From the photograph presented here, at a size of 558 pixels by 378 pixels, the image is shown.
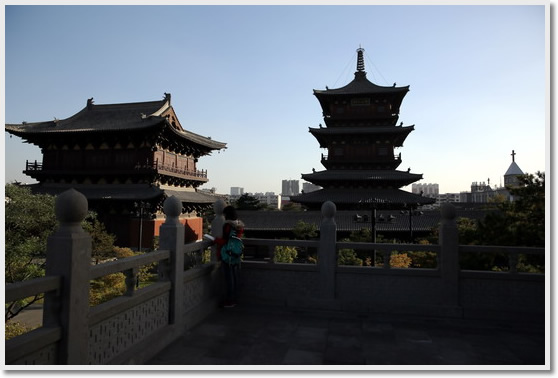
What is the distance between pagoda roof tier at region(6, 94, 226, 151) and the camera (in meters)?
24.3

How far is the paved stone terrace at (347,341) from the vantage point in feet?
14.3

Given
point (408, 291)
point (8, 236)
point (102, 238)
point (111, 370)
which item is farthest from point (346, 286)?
point (102, 238)

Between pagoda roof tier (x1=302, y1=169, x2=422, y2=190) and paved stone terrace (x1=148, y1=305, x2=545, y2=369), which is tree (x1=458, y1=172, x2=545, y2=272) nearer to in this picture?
paved stone terrace (x1=148, y1=305, x2=545, y2=369)

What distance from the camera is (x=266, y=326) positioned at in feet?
18.1

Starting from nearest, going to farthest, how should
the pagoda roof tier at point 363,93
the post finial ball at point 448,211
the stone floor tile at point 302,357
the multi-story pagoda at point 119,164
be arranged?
the stone floor tile at point 302,357, the post finial ball at point 448,211, the multi-story pagoda at point 119,164, the pagoda roof tier at point 363,93

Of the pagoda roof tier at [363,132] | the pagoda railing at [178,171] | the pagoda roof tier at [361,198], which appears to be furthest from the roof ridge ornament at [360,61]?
the pagoda railing at [178,171]

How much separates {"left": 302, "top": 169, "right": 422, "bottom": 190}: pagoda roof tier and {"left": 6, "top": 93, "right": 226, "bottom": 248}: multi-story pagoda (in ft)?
31.6

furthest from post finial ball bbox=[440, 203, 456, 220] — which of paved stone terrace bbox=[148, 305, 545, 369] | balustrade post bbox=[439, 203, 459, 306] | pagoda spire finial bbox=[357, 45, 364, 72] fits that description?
pagoda spire finial bbox=[357, 45, 364, 72]

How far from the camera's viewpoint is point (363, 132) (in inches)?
1054

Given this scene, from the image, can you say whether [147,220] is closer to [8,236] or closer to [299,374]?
[8,236]

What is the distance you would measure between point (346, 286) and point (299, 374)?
3.12m

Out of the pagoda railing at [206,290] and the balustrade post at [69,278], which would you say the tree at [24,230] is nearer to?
the pagoda railing at [206,290]

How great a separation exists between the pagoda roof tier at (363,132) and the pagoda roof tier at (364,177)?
282cm

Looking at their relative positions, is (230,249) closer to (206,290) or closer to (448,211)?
(206,290)
